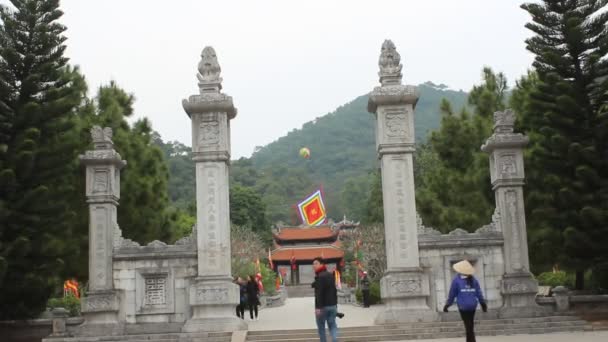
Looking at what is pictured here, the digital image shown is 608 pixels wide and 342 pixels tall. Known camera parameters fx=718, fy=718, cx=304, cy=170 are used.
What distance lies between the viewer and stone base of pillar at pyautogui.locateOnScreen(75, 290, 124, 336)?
11.3 metres

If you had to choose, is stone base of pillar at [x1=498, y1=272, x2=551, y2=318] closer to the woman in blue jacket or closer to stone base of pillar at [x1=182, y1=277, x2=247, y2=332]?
the woman in blue jacket

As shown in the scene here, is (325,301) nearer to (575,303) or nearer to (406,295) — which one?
Answer: (406,295)

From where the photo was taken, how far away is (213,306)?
1128 cm

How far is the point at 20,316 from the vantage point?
12.1m

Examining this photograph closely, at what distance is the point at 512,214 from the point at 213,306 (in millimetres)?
5040

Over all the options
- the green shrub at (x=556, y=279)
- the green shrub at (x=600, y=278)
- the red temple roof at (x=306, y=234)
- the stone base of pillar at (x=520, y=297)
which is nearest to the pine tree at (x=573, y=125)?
the green shrub at (x=600, y=278)

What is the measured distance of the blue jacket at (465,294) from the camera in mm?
7559

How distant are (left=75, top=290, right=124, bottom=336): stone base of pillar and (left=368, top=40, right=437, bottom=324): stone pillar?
417cm

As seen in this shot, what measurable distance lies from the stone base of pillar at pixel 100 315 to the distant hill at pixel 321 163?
4529 cm

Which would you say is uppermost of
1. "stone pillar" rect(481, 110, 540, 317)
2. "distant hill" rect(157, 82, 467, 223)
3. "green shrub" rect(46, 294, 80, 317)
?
"distant hill" rect(157, 82, 467, 223)

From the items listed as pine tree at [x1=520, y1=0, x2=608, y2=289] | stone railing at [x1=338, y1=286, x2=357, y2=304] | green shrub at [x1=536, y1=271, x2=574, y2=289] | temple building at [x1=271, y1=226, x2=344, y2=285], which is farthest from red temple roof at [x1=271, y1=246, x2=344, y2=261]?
pine tree at [x1=520, y1=0, x2=608, y2=289]

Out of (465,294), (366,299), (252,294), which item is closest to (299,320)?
(252,294)

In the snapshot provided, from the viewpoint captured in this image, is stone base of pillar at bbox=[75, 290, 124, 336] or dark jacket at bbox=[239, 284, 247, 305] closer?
stone base of pillar at bbox=[75, 290, 124, 336]

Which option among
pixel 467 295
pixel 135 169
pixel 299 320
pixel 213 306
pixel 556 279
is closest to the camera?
pixel 467 295
